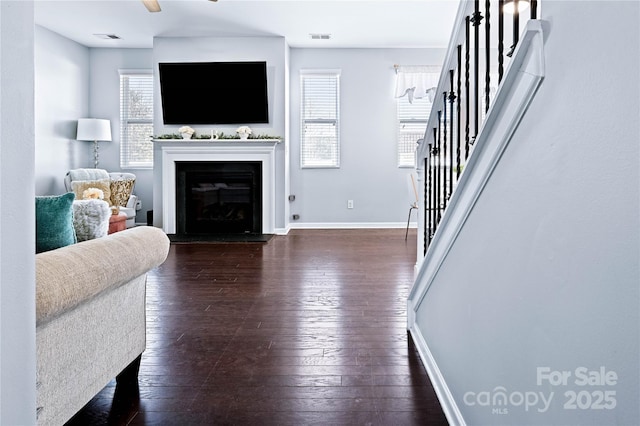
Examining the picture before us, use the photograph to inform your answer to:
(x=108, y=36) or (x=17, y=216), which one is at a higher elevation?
(x=108, y=36)

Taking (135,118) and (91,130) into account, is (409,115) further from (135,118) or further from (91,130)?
(91,130)

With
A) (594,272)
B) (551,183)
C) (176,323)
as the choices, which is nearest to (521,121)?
(551,183)

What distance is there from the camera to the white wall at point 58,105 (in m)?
6.81

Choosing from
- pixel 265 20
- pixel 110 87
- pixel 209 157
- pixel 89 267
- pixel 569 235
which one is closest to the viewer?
pixel 569 235

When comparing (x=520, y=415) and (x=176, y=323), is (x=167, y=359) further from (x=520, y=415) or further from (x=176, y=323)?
(x=520, y=415)

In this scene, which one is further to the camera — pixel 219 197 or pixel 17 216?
pixel 219 197

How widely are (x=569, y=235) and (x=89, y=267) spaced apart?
1.36 meters

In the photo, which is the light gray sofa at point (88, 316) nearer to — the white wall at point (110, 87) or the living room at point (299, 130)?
the living room at point (299, 130)

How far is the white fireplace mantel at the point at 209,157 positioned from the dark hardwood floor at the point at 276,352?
231 cm

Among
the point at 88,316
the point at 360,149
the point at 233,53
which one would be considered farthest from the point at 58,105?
the point at 88,316

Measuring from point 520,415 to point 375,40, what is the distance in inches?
269

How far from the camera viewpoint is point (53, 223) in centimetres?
183

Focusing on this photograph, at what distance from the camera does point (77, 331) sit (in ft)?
5.49

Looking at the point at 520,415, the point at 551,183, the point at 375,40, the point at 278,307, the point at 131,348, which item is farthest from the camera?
the point at 375,40
